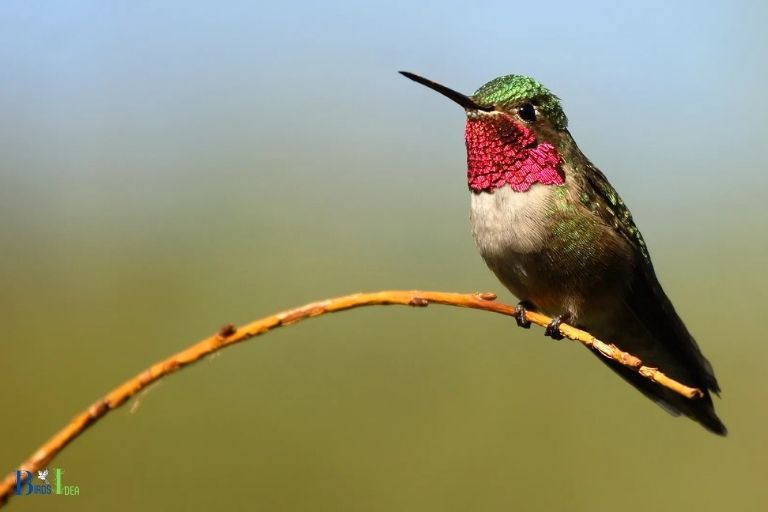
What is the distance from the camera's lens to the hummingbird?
262cm

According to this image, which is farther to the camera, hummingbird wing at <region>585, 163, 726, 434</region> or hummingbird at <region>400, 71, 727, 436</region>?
hummingbird wing at <region>585, 163, 726, 434</region>

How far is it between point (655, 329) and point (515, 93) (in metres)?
1.08

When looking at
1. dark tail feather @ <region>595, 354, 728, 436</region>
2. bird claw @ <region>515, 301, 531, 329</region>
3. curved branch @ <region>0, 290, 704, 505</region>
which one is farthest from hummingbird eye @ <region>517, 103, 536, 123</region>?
curved branch @ <region>0, 290, 704, 505</region>

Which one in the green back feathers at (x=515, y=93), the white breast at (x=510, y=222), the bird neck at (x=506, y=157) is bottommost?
A: the white breast at (x=510, y=222)

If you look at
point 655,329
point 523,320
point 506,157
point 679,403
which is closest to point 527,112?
point 506,157

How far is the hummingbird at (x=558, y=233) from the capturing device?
262 centimetres

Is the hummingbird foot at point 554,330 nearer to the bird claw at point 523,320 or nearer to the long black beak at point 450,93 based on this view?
the bird claw at point 523,320

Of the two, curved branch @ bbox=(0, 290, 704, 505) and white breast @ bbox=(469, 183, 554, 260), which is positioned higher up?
white breast @ bbox=(469, 183, 554, 260)

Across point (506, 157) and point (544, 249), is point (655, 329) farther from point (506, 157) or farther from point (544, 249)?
point (506, 157)

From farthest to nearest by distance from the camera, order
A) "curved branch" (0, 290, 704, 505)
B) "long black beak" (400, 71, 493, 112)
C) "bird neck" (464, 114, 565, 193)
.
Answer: "bird neck" (464, 114, 565, 193) < "long black beak" (400, 71, 493, 112) < "curved branch" (0, 290, 704, 505)

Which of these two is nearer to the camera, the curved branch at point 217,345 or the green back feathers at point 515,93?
the curved branch at point 217,345

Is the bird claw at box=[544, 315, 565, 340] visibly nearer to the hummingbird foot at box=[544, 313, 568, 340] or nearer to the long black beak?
the hummingbird foot at box=[544, 313, 568, 340]

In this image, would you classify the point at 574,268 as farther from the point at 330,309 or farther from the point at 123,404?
the point at 123,404

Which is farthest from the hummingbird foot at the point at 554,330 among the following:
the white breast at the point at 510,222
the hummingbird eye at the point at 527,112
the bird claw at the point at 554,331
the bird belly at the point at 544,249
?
the hummingbird eye at the point at 527,112
